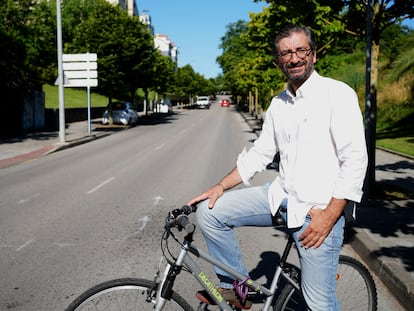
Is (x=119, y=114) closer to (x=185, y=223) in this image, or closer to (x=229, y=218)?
(x=229, y=218)

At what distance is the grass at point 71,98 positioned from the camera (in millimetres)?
44919

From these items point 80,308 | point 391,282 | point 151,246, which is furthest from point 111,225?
point 80,308

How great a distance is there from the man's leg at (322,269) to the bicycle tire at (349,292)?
242mm

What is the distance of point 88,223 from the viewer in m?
6.70

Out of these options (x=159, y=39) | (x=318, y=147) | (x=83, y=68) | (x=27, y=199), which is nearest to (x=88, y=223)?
(x=27, y=199)

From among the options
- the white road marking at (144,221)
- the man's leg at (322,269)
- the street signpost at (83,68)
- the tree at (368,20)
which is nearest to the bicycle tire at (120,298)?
the man's leg at (322,269)

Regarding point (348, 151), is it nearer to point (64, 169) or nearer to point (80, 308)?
point (80, 308)

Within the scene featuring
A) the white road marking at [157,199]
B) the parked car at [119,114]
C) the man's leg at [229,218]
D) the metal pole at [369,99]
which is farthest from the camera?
the parked car at [119,114]

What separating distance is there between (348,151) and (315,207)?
349 millimetres

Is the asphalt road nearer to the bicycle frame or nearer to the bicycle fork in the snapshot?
the bicycle frame

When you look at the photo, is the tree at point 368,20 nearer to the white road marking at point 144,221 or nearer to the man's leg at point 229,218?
the white road marking at point 144,221

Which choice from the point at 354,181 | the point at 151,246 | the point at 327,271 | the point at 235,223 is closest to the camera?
the point at 354,181

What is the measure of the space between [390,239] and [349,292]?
2.71 metres

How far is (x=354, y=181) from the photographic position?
2275 mm
